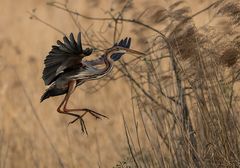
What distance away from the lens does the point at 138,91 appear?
5.06 metres

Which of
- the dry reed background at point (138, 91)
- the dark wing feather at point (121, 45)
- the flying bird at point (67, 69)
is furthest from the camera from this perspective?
the dry reed background at point (138, 91)

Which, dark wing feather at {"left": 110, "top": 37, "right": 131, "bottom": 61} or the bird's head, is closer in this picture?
the bird's head

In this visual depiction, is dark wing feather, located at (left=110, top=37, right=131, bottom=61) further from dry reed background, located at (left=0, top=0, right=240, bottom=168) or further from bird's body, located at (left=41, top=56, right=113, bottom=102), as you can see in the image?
dry reed background, located at (left=0, top=0, right=240, bottom=168)

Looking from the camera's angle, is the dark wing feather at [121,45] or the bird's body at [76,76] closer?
the bird's body at [76,76]

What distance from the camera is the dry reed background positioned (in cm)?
294

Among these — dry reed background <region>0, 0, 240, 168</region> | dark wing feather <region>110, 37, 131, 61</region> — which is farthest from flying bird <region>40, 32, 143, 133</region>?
dry reed background <region>0, 0, 240, 168</region>

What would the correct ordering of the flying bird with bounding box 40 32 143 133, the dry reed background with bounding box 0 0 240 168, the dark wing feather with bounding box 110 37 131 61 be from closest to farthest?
1. the flying bird with bounding box 40 32 143 133
2. the dark wing feather with bounding box 110 37 131 61
3. the dry reed background with bounding box 0 0 240 168

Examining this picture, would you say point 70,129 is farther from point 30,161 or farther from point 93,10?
point 93,10

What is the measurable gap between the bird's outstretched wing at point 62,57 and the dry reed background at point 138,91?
389 mm

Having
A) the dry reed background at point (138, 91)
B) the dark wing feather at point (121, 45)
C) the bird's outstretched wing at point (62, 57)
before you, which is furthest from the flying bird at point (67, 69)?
the dry reed background at point (138, 91)

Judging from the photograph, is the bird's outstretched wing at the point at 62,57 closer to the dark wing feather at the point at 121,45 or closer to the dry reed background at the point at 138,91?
the dark wing feather at the point at 121,45

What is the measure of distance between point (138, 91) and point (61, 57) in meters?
2.70

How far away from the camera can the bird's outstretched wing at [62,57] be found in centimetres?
236

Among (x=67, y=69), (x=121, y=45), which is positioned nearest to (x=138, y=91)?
(x=121, y=45)
